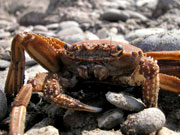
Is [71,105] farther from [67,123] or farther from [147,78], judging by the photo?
[147,78]

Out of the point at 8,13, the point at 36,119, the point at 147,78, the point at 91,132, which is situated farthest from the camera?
the point at 8,13

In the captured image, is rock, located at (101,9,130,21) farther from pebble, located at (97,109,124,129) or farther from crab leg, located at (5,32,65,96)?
pebble, located at (97,109,124,129)

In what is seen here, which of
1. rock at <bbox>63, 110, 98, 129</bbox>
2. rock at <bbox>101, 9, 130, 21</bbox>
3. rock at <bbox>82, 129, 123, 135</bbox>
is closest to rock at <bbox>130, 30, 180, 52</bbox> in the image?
rock at <bbox>63, 110, 98, 129</bbox>

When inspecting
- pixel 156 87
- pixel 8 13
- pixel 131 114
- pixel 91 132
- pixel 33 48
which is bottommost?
pixel 91 132

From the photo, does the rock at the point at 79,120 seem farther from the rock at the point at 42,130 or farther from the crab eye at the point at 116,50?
the crab eye at the point at 116,50

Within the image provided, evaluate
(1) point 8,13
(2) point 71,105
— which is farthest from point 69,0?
(2) point 71,105

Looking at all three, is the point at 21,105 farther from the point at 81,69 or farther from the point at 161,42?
the point at 161,42
